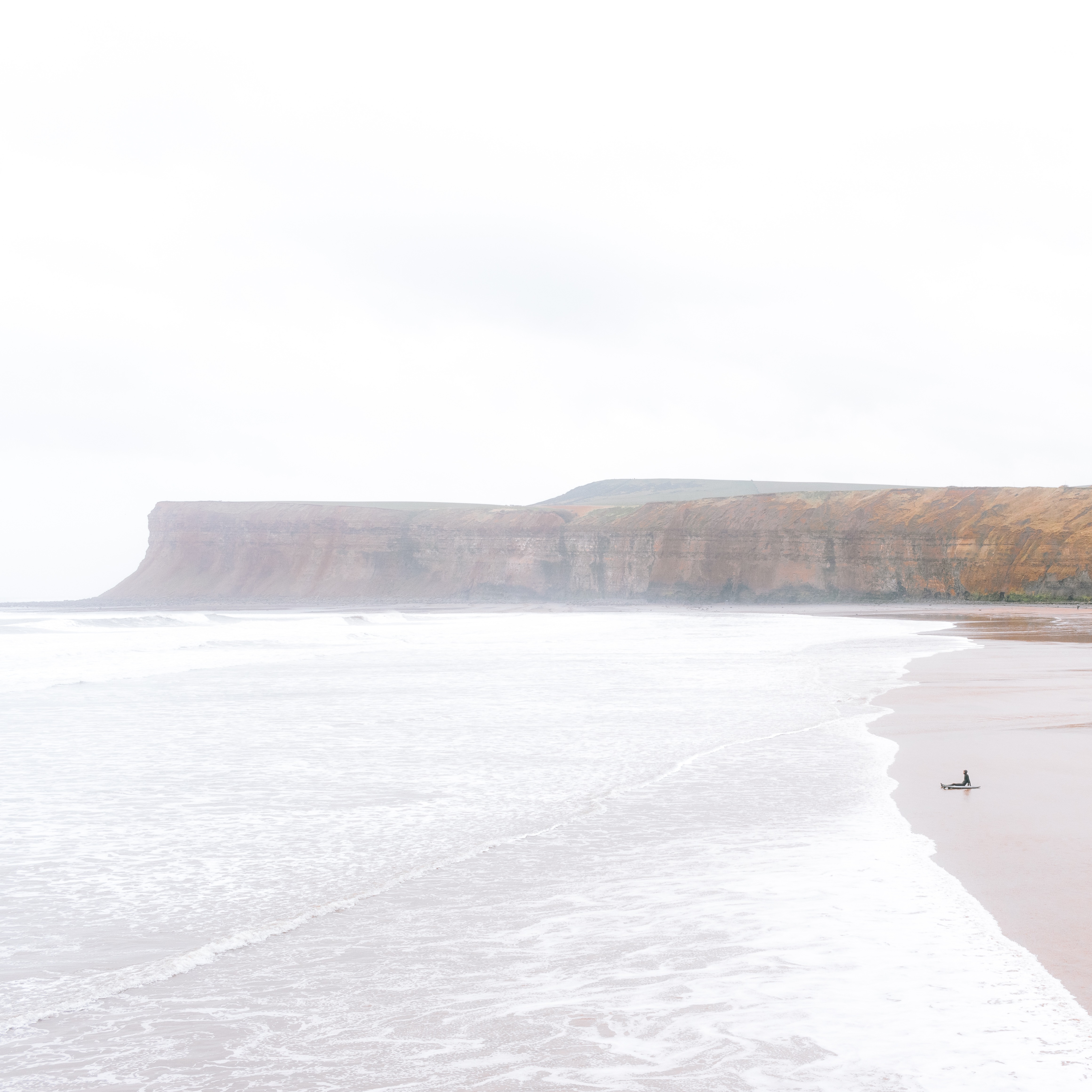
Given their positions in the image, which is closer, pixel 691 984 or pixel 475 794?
pixel 691 984

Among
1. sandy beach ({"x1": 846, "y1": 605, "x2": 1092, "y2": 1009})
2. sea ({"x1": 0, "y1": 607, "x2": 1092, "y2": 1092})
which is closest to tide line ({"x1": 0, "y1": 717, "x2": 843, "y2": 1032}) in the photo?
sea ({"x1": 0, "y1": 607, "x2": 1092, "y2": 1092})

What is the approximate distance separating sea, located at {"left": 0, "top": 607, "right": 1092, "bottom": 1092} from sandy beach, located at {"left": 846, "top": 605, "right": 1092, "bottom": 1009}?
7.4 inches

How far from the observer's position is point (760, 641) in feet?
96.8

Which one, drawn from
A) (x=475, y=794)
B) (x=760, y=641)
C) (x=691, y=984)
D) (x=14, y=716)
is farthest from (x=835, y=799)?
(x=760, y=641)

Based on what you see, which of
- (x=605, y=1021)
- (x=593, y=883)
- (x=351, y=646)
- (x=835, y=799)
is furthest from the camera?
(x=351, y=646)

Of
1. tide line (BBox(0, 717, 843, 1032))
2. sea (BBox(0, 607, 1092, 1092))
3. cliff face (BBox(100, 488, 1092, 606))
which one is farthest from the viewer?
cliff face (BBox(100, 488, 1092, 606))

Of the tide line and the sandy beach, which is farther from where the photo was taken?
the sandy beach

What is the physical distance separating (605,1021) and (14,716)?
11.7 metres

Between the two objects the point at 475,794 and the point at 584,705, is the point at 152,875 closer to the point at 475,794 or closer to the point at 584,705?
the point at 475,794

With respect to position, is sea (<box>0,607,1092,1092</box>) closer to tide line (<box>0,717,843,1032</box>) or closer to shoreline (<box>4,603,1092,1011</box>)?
tide line (<box>0,717,843,1032</box>)

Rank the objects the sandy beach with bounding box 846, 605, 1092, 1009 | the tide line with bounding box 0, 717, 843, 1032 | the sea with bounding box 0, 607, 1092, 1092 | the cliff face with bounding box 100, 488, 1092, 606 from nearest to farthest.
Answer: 1. the sea with bounding box 0, 607, 1092, 1092
2. the tide line with bounding box 0, 717, 843, 1032
3. the sandy beach with bounding box 846, 605, 1092, 1009
4. the cliff face with bounding box 100, 488, 1092, 606

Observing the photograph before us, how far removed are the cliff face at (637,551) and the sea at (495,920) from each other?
6116cm

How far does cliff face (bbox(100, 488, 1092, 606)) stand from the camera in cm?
6706

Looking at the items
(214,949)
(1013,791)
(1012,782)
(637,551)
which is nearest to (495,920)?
(214,949)
